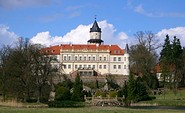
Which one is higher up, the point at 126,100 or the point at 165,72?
the point at 165,72

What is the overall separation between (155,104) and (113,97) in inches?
367

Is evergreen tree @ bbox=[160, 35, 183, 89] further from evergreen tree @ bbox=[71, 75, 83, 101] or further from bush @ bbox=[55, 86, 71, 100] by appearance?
bush @ bbox=[55, 86, 71, 100]

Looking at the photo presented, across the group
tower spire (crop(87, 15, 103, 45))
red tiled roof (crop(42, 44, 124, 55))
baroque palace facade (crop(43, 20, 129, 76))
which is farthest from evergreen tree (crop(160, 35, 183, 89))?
tower spire (crop(87, 15, 103, 45))

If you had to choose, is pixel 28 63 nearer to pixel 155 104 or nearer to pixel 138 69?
pixel 155 104

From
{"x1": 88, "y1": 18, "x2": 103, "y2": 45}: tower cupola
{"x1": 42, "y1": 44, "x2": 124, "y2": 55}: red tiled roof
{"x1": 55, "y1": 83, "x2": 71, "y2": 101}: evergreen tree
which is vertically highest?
{"x1": 88, "y1": 18, "x2": 103, "y2": 45}: tower cupola

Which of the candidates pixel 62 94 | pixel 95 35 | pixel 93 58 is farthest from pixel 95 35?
pixel 62 94

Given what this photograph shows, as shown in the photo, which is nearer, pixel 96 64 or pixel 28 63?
pixel 28 63

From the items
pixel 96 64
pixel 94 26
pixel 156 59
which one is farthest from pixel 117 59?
pixel 156 59

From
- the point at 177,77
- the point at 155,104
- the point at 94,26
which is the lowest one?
the point at 155,104

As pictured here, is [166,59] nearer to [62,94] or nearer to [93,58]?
[62,94]

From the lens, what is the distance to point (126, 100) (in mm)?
60812

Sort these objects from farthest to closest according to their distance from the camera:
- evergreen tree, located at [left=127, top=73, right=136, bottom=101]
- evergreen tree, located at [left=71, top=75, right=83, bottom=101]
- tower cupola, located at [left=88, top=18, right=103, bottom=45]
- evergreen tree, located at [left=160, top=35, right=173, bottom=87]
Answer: tower cupola, located at [left=88, top=18, right=103, bottom=45]
evergreen tree, located at [left=160, top=35, right=173, bottom=87]
evergreen tree, located at [left=71, top=75, right=83, bottom=101]
evergreen tree, located at [left=127, top=73, right=136, bottom=101]

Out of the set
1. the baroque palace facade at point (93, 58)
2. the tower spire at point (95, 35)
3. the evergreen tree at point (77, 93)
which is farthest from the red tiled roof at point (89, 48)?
the evergreen tree at point (77, 93)

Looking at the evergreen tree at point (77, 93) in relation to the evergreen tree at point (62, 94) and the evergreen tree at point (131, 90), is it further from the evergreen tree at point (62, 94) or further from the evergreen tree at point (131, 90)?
the evergreen tree at point (131, 90)
